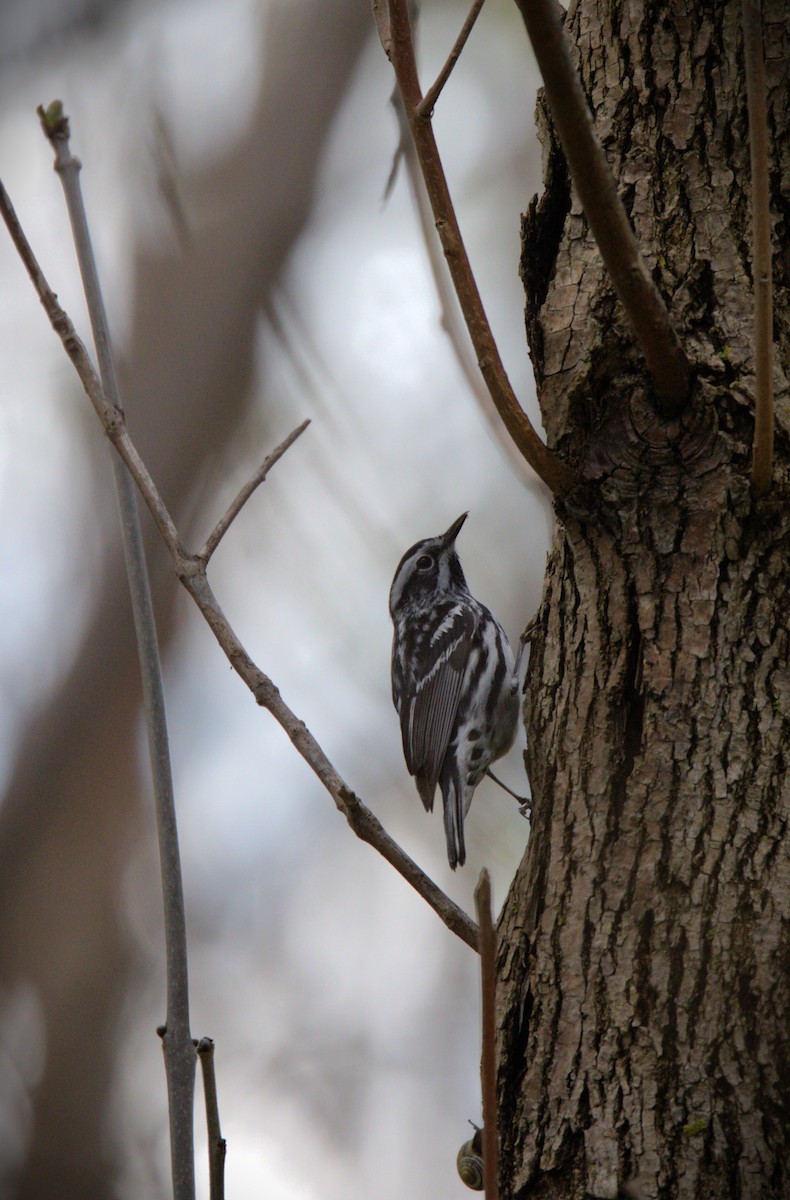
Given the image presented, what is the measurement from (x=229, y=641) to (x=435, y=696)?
3161 millimetres

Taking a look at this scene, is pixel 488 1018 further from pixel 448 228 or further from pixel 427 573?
pixel 427 573

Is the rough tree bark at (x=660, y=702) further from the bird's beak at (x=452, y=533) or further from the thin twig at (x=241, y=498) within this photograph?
the bird's beak at (x=452, y=533)

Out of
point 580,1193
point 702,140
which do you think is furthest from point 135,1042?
point 702,140

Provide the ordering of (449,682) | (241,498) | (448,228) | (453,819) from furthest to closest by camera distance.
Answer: (449,682) → (453,819) → (241,498) → (448,228)

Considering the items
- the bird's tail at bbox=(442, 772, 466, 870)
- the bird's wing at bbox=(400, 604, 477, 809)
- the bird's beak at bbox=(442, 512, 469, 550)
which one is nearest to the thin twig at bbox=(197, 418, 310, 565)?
the bird's tail at bbox=(442, 772, 466, 870)

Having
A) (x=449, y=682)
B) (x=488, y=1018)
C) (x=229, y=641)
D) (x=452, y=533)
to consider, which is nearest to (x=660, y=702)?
(x=229, y=641)

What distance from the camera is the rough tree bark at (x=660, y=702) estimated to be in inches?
71.6

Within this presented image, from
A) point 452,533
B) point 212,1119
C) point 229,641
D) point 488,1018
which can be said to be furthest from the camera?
point 452,533

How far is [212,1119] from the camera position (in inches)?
61.7

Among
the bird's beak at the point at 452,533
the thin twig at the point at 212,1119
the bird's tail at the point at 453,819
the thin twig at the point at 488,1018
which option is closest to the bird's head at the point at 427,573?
the bird's beak at the point at 452,533

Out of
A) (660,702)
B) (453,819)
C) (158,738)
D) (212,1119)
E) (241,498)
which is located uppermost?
(453,819)

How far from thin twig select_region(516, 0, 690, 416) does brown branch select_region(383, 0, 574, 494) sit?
229mm

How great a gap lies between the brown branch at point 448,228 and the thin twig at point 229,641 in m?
0.65

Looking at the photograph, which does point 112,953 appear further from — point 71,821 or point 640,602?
point 640,602
